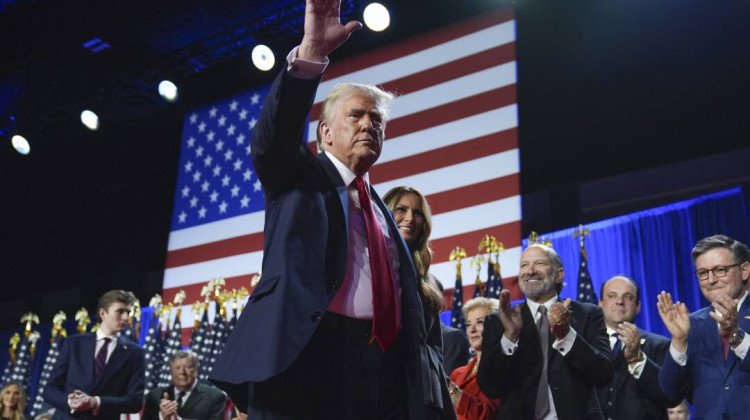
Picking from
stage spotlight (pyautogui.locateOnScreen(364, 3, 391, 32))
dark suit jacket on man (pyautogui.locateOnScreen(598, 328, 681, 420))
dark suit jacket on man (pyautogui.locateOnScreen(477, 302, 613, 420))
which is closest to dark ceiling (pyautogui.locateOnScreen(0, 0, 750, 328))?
stage spotlight (pyautogui.locateOnScreen(364, 3, 391, 32))

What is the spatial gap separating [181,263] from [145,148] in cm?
217

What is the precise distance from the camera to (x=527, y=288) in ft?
10.8

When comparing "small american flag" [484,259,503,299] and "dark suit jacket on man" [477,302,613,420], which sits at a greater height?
"small american flag" [484,259,503,299]

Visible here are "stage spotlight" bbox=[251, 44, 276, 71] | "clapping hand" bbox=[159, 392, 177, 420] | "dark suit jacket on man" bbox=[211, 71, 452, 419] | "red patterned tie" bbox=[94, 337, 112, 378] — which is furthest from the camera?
"stage spotlight" bbox=[251, 44, 276, 71]

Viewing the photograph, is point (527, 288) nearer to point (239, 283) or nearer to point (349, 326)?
point (349, 326)

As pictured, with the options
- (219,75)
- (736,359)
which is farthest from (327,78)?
(736,359)

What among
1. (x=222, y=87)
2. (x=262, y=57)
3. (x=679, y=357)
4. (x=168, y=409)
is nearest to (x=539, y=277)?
(x=679, y=357)

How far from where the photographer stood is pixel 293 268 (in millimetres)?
1528

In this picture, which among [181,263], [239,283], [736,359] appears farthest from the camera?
[181,263]

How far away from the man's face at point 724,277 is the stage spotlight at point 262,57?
5.19 metres

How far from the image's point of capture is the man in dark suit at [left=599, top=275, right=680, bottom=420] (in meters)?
3.38

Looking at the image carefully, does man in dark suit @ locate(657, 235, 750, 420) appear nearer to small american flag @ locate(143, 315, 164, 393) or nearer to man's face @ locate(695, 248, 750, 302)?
man's face @ locate(695, 248, 750, 302)

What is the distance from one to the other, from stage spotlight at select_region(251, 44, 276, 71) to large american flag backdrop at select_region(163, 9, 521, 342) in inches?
30.4

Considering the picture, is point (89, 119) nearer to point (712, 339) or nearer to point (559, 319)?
point (559, 319)
